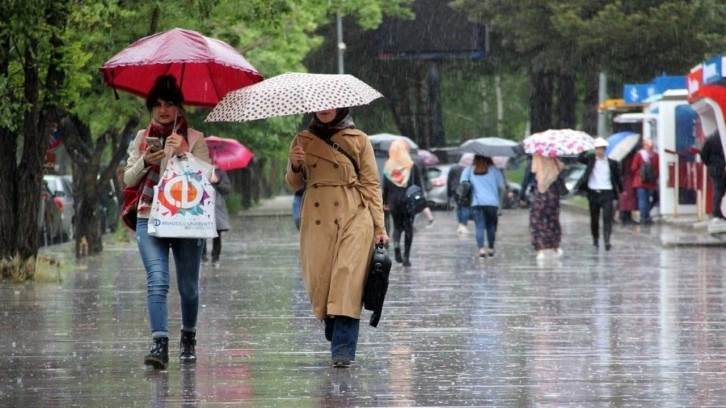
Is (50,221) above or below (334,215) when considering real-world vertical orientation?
below

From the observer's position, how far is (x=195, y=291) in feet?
31.3

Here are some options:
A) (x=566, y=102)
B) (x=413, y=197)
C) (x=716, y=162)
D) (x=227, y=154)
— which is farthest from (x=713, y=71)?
(x=566, y=102)

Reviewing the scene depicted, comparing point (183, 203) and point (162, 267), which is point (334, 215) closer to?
point (183, 203)

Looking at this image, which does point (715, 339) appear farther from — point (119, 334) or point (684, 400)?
point (119, 334)

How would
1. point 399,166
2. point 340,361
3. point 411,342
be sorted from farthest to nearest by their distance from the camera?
1. point 399,166
2. point 411,342
3. point 340,361

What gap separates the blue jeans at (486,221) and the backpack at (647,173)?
36.2 ft

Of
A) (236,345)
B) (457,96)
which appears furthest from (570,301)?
(457,96)

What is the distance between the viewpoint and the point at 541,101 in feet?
174

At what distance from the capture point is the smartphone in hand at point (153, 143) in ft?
30.1

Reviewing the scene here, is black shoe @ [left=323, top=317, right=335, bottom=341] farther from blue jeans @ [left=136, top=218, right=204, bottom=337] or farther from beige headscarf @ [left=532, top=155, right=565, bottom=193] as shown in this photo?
beige headscarf @ [left=532, top=155, right=565, bottom=193]

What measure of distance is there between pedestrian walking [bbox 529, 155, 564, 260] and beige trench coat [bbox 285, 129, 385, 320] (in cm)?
1216

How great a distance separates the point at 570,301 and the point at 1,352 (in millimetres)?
5730

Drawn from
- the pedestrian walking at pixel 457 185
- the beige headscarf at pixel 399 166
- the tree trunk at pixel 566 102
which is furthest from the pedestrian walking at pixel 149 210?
the tree trunk at pixel 566 102

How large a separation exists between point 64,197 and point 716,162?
12948mm
